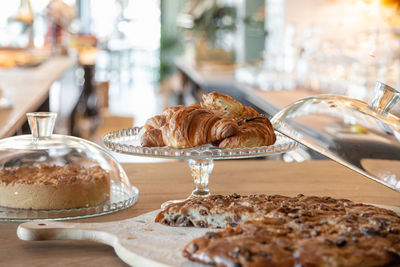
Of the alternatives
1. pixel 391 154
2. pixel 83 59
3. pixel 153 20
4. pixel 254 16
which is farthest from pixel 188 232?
pixel 153 20

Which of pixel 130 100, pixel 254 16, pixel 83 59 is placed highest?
pixel 254 16

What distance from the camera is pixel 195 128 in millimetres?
1131

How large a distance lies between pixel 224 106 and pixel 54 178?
0.36 metres

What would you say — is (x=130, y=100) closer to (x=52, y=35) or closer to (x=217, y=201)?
(x=52, y=35)

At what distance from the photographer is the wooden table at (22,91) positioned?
92.2 inches

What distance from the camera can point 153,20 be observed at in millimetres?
15219

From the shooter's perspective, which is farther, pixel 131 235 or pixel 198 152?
pixel 198 152

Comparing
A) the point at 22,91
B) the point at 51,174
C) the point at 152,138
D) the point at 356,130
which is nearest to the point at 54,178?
the point at 51,174

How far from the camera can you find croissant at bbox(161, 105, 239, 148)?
111cm

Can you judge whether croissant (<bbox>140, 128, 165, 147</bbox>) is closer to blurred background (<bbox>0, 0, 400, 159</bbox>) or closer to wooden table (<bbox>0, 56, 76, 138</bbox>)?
wooden table (<bbox>0, 56, 76, 138</bbox>)

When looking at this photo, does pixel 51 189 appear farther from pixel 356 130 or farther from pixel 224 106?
pixel 356 130

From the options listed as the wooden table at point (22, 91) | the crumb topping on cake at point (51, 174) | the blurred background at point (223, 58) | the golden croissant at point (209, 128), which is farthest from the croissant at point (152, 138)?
the blurred background at point (223, 58)

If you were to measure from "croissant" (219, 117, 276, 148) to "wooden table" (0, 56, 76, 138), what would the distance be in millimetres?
1116

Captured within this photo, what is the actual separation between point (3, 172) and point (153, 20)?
14.4 metres
